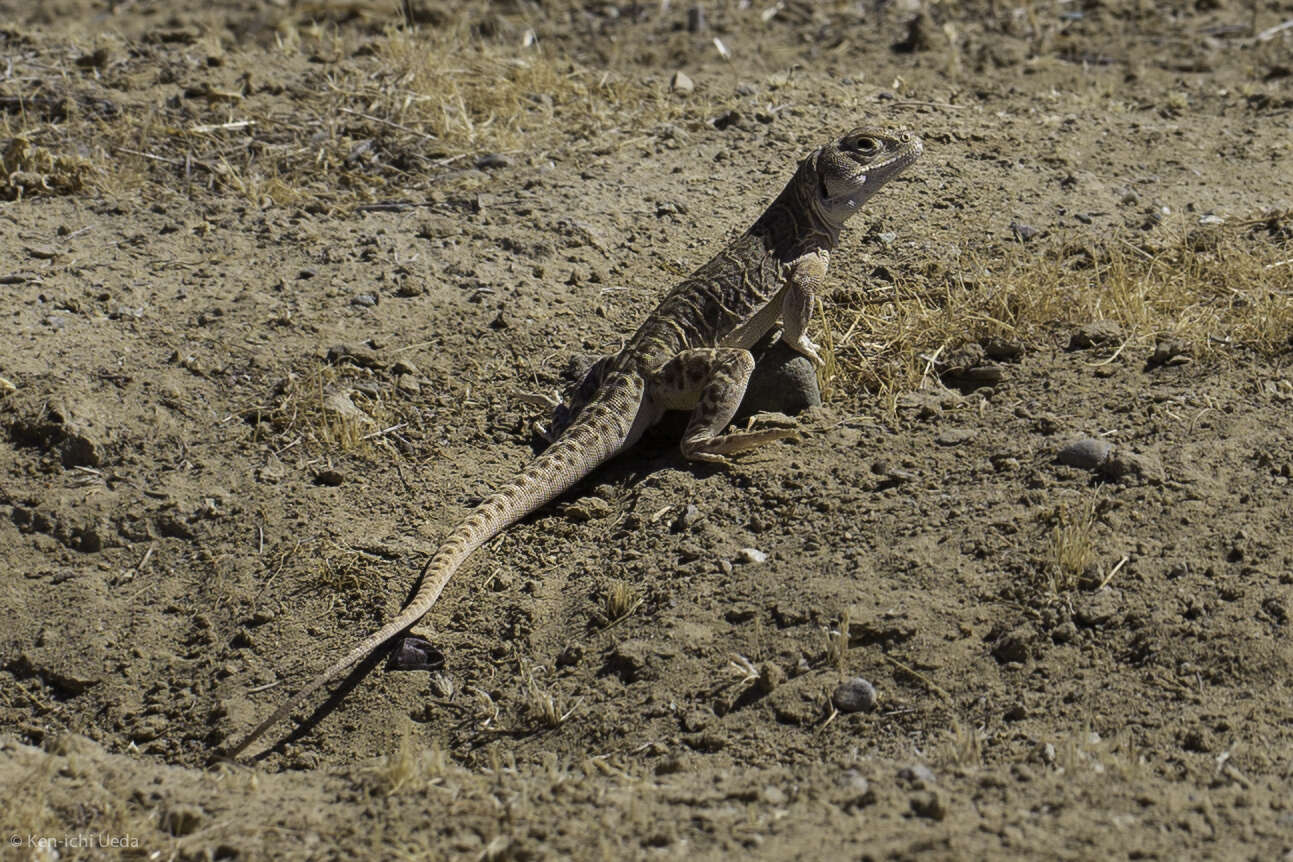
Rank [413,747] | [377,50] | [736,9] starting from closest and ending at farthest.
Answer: [413,747] < [377,50] < [736,9]

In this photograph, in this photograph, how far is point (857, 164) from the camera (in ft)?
25.0

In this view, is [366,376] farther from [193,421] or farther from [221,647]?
[221,647]

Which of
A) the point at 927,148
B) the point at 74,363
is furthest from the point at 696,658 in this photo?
the point at 927,148

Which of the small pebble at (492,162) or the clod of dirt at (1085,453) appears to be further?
the small pebble at (492,162)

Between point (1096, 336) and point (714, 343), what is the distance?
6.93 feet

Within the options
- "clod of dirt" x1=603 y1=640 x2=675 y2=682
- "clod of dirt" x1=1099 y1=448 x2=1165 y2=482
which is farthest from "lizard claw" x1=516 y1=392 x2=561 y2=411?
"clod of dirt" x1=1099 y1=448 x2=1165 y2=482

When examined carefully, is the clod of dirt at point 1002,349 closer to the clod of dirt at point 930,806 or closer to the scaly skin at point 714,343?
the scaly skin at point 714,343

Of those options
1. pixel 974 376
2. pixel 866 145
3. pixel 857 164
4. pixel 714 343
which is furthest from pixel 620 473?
pixel 866 145

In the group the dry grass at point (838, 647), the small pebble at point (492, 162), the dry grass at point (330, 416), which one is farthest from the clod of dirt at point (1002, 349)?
the small pebble at point (492, 162)

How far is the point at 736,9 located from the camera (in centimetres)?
1324

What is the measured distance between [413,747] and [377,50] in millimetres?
7354

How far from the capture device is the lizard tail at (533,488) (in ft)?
20.4

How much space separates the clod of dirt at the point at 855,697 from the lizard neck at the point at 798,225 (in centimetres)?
285

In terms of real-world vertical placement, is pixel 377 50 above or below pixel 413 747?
above
